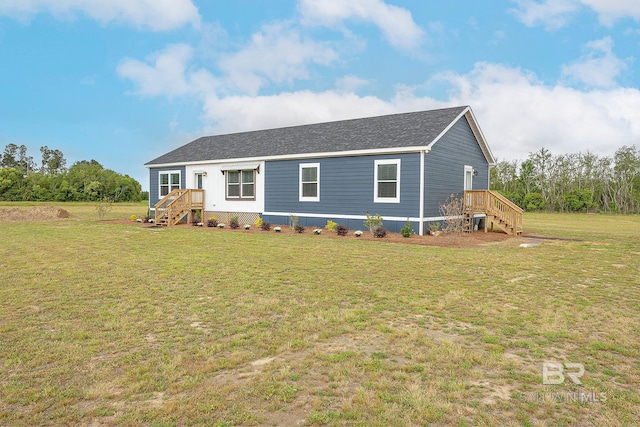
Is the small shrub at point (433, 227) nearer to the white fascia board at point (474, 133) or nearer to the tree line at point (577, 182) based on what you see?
the white fascia board at point (474, 133)

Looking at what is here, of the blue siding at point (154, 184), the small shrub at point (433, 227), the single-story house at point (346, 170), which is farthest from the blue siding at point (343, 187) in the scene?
the blue siding at point (154, 184)

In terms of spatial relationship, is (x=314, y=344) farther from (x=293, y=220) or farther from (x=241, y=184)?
(x=241, y=184)

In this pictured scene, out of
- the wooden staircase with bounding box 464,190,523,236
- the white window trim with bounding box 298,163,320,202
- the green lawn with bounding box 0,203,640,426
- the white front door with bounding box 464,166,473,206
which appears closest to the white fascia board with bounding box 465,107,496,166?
the white front door with bounding box 464,166,473,206

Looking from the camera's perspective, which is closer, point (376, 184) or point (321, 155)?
point (376, 184)

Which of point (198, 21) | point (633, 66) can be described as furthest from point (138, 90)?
point (633, 66)

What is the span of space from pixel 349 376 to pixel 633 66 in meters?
25.0

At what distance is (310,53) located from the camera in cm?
2250

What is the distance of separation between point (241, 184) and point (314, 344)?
18485mm

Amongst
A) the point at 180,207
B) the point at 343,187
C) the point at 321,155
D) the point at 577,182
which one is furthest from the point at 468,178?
the point at 577,182

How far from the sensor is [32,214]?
85.9 feet

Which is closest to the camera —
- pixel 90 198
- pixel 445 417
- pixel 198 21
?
pixel 445 417

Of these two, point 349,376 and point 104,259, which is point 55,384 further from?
point 104,259

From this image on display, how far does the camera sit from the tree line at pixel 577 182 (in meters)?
40.5

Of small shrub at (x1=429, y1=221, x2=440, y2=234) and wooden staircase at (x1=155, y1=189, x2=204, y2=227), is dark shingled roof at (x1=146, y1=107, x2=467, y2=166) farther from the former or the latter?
small shrub at (x1=429, y1=221, x2=440, y2=234)
